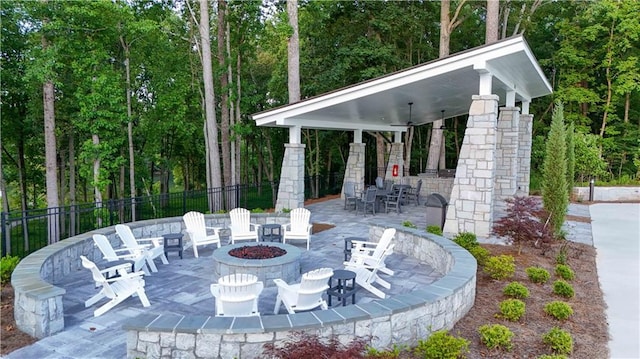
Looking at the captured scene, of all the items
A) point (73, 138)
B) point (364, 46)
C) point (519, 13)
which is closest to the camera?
point (73, 138)

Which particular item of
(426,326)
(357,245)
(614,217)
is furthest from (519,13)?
(426,326)

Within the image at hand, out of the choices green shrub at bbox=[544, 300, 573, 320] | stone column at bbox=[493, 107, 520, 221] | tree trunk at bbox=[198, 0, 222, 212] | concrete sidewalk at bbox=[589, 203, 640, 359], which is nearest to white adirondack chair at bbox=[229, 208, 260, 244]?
tree trunk at bbox=[198, 0, 222, 212]

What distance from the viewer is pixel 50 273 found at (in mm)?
5953

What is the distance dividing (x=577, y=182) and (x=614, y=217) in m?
6.09

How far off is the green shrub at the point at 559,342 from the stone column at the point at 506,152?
877cm

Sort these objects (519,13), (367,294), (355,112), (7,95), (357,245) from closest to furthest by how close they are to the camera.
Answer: (367,294), (357,245), (355,112), (7,95), (519,13)

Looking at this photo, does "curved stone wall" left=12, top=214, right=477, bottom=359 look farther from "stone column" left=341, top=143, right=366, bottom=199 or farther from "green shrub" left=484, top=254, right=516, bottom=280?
"stone column" left=341, top=143, right=366, bottom=199

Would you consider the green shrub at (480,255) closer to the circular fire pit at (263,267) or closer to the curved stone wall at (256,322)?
the curved stone wall at (256,322)

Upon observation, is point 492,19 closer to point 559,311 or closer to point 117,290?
point 559,311

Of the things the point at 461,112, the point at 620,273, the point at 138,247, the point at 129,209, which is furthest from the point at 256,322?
the point at 129,209

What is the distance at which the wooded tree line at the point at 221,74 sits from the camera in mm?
12023

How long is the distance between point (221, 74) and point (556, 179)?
12004mm

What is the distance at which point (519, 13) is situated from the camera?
19.4m

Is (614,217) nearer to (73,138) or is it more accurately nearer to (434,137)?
(434,137)
